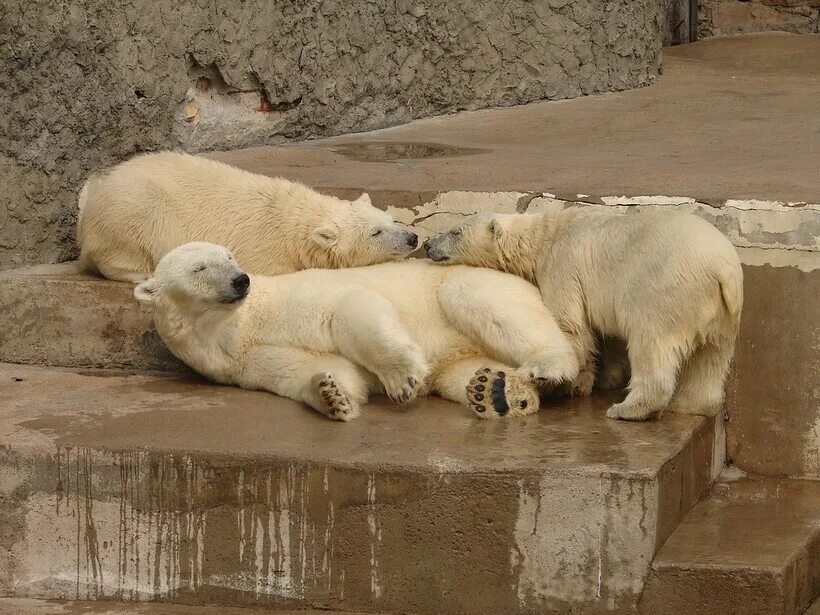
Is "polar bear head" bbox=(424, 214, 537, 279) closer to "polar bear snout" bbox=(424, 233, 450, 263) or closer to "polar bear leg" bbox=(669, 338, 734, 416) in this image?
"polar bear snout" bbox=(424, 233, 450, 263)

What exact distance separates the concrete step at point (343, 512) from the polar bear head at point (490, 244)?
83 cm

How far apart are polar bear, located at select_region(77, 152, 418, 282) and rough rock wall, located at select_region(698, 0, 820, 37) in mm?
7479

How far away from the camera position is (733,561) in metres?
3.43

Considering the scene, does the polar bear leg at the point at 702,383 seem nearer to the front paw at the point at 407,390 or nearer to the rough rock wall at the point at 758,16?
the front paw at the point at 407,390

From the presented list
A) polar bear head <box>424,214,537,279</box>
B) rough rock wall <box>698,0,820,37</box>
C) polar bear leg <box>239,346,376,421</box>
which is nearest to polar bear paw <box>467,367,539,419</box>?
polar bear leg <box>239,346,376,421</box>

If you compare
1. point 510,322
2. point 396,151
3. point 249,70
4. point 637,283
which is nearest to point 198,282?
point 510,322

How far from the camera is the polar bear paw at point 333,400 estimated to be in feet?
12.9

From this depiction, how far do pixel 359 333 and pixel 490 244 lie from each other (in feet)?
2.31

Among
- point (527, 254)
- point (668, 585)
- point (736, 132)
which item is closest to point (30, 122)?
point (527, 254)

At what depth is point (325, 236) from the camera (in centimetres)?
484

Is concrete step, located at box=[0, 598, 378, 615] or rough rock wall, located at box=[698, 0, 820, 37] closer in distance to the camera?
concrete step, located at box=[0, 598, 378, 615]

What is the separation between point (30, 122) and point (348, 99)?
2559 mm

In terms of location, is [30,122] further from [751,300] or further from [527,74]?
[527,74]

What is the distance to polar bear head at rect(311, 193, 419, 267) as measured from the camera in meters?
4.78
